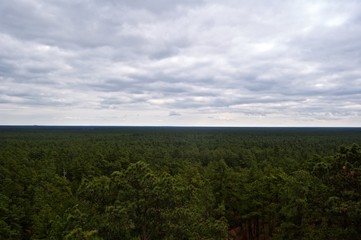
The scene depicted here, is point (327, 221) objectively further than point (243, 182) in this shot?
No

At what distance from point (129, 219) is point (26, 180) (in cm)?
2444

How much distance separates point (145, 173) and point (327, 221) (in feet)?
38.6

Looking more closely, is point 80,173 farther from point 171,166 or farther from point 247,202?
point 247,202

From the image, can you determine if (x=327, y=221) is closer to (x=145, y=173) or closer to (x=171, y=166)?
(x=145, y=173)

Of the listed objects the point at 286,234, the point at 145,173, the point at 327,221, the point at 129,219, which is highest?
the point at 145,173

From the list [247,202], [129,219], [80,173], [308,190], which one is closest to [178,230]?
[129,219]

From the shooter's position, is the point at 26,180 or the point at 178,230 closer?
the point at 178,230

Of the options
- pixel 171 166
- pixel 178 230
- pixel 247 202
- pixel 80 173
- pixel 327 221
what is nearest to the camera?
pixel 178 230

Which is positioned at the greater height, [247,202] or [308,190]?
[308,190]

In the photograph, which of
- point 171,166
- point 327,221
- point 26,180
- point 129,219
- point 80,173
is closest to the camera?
point 129,219

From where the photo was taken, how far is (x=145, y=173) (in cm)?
1648

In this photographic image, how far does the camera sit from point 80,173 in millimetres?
45781

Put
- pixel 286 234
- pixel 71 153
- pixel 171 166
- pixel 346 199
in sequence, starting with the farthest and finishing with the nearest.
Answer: pixel 71 153 → pixel 171 166 → pixel 286 234 → pixel 346 199

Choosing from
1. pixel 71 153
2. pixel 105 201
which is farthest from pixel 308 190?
pixel 71 153
